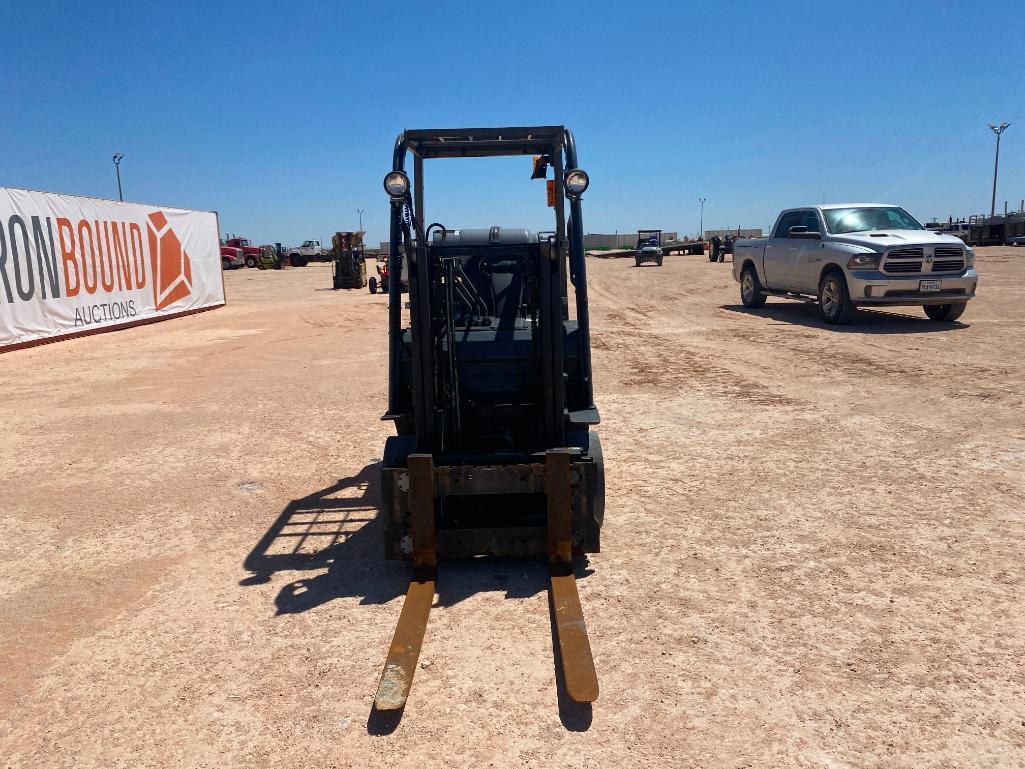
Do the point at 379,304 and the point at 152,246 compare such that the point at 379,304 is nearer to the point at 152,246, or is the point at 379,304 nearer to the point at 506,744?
the point at 152,246

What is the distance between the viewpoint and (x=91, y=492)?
5.72 m

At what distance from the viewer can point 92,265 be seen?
54.8ft

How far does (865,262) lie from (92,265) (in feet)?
51.9

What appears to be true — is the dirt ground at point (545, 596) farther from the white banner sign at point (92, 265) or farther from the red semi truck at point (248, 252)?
the red semi truck at point (248, 252)

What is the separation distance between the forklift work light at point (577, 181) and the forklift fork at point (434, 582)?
1455 mm

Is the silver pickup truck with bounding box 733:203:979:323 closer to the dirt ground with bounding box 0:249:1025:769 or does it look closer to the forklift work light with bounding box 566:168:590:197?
the dirt ground with bounding box 0:249:1025:769

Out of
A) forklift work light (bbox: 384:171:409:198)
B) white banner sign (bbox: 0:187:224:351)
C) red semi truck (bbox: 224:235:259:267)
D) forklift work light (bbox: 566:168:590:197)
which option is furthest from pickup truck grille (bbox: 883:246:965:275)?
red semi truck (bbox: 224:235:259:267)

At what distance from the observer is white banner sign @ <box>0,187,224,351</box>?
46.7 feet

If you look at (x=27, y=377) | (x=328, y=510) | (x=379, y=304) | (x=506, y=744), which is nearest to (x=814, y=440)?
(x=328, y=510)

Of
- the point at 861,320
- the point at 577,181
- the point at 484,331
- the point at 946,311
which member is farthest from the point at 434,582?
the point at 946,311

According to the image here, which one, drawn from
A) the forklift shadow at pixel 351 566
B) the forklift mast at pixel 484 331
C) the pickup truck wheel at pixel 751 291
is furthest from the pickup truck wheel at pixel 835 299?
the forklift shadow at pixel 351 566

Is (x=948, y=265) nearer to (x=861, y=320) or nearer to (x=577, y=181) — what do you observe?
(x=861, y=320)

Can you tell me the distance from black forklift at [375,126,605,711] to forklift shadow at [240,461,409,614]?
0.21m

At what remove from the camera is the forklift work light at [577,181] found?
4.14 metres
